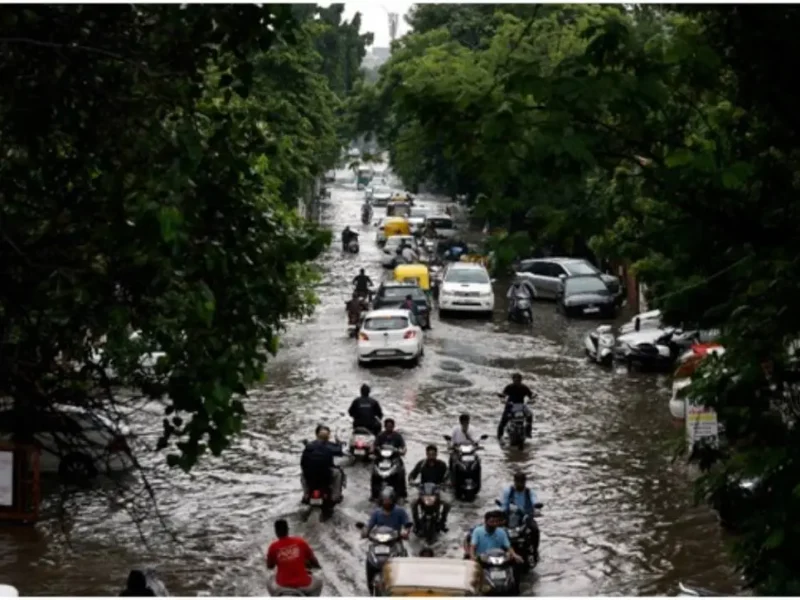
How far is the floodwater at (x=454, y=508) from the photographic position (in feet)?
60.4

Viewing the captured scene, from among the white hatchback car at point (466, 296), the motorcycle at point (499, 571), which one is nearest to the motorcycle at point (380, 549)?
the motorcycle at point (499, 571)

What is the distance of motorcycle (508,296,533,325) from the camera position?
40969mm

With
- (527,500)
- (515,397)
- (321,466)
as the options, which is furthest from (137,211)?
(515,397)

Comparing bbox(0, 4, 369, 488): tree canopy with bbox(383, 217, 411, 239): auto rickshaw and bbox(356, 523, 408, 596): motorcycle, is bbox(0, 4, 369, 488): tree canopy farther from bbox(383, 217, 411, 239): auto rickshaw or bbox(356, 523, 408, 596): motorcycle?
bbox(383, 217, 411, 239): auto rickshaw

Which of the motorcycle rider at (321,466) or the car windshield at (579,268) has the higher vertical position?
the car windshield at (579,268)

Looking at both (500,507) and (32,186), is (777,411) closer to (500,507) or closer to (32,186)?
(32,186)

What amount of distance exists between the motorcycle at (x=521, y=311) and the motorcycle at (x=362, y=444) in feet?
56.8

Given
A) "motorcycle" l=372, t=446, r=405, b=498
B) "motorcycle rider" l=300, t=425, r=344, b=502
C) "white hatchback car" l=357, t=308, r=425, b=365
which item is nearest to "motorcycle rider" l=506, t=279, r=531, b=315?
"white hatchback car" l=357, t=308, r=425, b=365

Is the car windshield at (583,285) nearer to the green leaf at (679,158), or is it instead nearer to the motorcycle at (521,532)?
the motorcycle at (521,532)

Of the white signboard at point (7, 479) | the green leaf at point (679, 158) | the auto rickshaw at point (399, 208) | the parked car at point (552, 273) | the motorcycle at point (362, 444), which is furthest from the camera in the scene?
the auto rickshaw at point (399, 208)

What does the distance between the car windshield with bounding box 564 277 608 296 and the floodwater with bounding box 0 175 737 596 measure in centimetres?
714

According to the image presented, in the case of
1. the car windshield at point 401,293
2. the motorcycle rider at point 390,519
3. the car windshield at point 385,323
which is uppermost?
the car windshield at point 401,293

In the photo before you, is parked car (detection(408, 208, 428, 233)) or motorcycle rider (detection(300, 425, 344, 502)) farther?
parked car (detection(408, 208, 428, 233))

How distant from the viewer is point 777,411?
1040 centimetres
